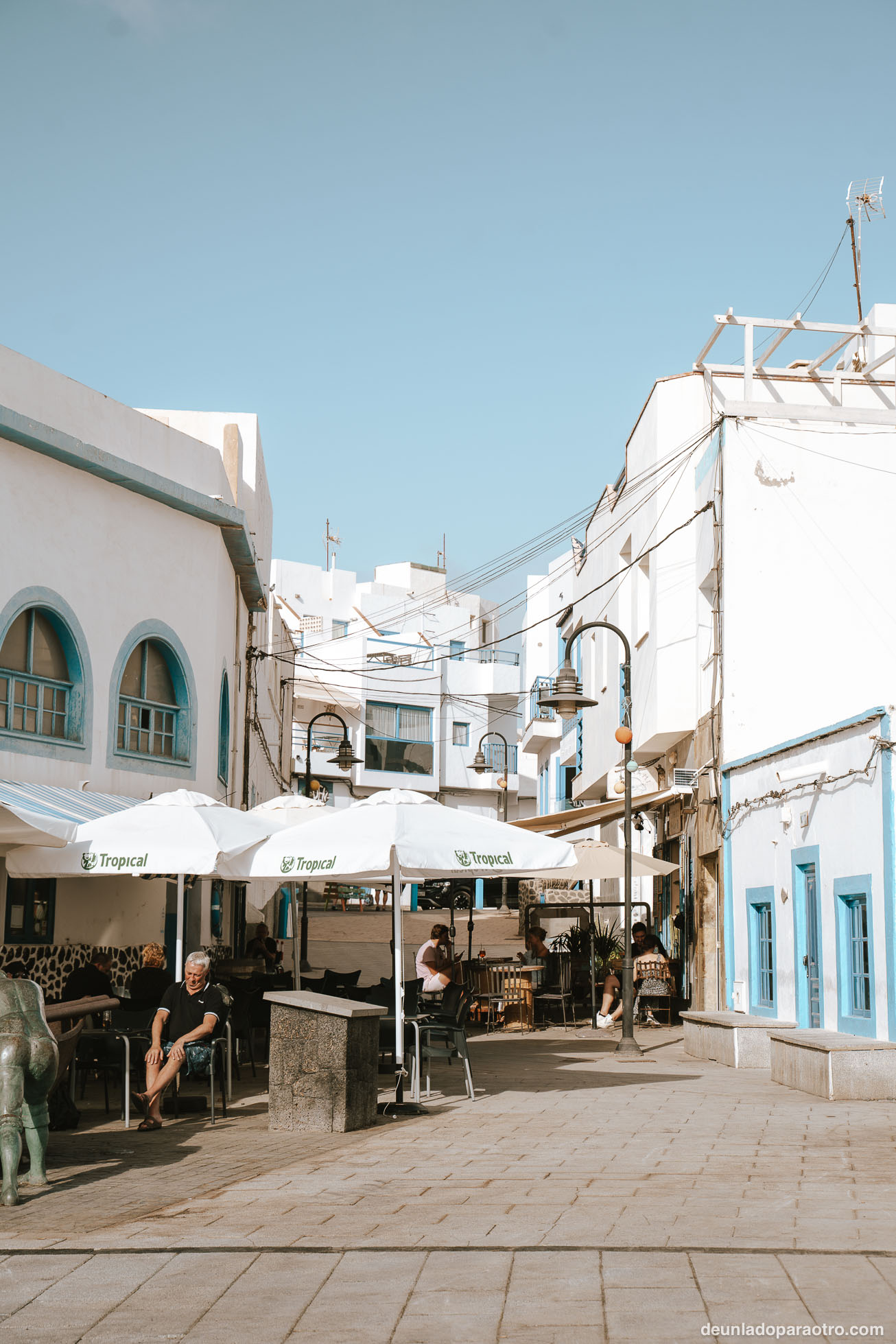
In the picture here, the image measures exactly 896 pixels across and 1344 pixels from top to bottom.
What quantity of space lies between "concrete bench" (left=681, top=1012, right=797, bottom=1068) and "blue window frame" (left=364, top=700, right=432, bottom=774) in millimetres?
40875

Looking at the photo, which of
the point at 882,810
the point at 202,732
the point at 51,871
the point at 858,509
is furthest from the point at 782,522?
the point at 51,871

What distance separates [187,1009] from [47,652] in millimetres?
5883

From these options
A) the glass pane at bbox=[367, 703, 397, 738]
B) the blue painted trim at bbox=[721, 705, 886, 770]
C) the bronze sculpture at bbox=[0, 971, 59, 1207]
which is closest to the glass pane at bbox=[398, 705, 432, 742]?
the glass pane at bbox=[367, 703, 397, 738]

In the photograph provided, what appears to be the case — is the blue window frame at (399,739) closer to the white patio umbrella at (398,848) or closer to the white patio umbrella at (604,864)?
the white patio umbrella at (604,864)

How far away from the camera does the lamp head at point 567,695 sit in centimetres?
1639

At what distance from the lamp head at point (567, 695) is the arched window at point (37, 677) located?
5461 mm

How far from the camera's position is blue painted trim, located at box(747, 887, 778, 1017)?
16.7 m

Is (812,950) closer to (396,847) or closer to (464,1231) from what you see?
(396,847)

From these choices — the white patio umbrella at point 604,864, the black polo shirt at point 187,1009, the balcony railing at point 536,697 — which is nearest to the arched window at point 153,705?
the white patio umbrella at point 604,864

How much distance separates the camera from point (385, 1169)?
8.32 m

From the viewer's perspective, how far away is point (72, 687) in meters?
15.6

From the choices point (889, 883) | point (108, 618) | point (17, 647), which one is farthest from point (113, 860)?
point (889, 883)

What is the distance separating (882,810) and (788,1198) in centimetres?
661

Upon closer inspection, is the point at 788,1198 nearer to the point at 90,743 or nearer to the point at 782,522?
the point at 90,743
